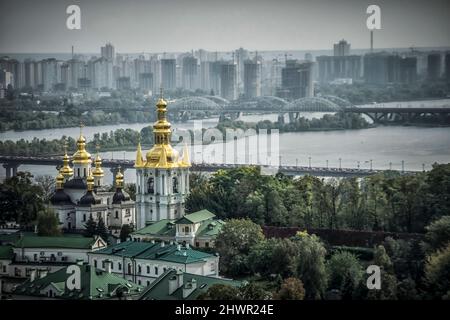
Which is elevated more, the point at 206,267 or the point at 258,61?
the point at 258,61

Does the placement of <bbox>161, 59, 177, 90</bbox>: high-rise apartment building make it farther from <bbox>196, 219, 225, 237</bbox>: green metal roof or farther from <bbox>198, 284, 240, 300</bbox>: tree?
<bbox>198, 284, 240, 300</bbox>: tree

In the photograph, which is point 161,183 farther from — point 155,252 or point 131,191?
point 155,252

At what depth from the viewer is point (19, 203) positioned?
10.9 meters

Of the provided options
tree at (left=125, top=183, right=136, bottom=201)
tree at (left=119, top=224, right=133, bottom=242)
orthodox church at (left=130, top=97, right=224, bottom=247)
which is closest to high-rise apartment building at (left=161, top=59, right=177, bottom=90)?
tree at (left=125, top=183, right=136, bottom=201)

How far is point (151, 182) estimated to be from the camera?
9.95 meters

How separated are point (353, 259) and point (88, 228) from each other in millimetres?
2620

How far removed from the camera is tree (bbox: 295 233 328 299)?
25.0ft

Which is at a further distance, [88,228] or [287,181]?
[287,181]

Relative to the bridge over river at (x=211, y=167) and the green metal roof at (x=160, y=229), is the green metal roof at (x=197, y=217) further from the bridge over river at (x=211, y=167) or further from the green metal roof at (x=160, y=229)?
the bridge over river at (x=211, y=167)

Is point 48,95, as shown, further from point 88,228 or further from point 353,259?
point 353,259

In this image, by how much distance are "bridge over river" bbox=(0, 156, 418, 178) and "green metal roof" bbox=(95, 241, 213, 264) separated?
152 inches

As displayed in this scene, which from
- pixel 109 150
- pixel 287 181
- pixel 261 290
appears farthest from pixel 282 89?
pixel 261 290

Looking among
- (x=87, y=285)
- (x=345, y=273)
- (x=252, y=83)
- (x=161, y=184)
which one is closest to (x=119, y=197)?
(x=161, y=184)

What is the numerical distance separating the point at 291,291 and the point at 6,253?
2663 millimetres
